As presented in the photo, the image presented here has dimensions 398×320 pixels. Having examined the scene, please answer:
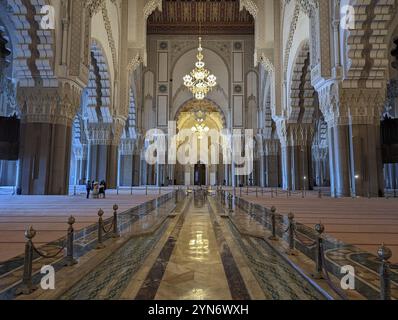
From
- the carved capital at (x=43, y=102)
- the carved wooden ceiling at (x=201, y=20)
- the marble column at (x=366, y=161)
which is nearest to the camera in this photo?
the marble column at (x=366, y=161)

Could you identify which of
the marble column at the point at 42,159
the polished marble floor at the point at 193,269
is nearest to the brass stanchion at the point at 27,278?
the polished marble floor at the point at 193,269

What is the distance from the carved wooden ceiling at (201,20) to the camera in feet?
64.9

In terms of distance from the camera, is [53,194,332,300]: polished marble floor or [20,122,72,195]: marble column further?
[20,122,72,195]: marble column

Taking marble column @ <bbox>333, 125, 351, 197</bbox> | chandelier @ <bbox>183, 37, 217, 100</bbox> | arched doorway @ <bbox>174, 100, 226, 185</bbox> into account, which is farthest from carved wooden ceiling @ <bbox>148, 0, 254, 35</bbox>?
marble column @ <bbox>333, 125, 351, 197</bbox>

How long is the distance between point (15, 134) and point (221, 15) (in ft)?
51.4

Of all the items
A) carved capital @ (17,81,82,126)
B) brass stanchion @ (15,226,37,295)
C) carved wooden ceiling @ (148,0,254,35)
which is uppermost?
carved wooden ceiling @ (148,0,254,35)

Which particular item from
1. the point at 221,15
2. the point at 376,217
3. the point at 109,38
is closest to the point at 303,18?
the point at 109,38

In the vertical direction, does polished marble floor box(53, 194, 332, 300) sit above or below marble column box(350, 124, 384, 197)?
below

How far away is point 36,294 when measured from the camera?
5.44ft

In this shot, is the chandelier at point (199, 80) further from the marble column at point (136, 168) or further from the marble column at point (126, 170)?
the marble column at point (126, 170)

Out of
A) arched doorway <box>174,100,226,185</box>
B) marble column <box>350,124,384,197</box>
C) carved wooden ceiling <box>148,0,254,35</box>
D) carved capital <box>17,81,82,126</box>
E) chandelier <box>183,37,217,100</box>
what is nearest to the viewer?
marble column <box>350,124,384,197</box>

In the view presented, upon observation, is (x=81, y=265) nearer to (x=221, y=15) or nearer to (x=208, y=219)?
(x=208, y=219)

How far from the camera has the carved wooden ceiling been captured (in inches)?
779

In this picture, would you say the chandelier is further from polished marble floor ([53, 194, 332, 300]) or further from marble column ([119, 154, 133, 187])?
polished marble floor ([53, 194, 332, 300])
